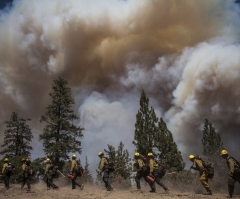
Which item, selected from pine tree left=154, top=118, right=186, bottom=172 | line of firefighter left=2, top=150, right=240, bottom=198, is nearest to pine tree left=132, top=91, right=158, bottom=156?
pine tree left=154, top=118, right=186, bottom=172

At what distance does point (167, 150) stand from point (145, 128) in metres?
4.68

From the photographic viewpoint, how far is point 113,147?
36.9 meters

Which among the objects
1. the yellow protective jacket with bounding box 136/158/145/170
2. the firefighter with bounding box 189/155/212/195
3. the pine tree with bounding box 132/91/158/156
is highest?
the pine tree with bounding box 132/91/158/156

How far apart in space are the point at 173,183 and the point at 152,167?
1641 centimetres

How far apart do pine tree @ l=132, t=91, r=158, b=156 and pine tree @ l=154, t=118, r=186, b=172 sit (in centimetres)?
93

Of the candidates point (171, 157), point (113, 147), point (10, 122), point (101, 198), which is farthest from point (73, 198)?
point (10, 122)

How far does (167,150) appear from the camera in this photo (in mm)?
30578

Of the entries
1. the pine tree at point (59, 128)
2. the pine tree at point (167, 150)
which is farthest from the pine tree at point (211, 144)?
the pine tree at point (59, 128)

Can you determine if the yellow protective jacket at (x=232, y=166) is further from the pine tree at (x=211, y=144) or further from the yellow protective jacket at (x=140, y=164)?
the pine tree at (x=211, y=144)

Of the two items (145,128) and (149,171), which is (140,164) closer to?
(149,171)

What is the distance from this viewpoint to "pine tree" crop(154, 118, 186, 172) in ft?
96.6

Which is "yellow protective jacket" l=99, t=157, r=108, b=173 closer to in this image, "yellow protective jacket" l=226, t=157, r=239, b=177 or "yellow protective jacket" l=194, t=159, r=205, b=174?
"yellow protective jacket" l=194, t=159, r=205, b=174

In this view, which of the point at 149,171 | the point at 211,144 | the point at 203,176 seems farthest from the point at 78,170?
the point at 211,144

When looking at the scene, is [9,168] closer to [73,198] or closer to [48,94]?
[73,198]
